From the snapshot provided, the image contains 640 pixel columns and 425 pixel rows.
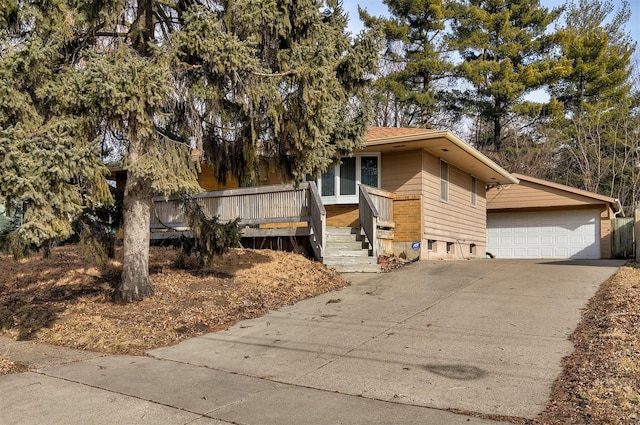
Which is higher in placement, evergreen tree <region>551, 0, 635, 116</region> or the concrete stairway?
evergreen tree <region>551, 0, 635, 116</region>

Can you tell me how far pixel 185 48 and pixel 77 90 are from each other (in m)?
1.64

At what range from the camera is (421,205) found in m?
15.0

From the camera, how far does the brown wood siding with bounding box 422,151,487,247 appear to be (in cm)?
1554

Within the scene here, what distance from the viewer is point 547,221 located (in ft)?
75.2

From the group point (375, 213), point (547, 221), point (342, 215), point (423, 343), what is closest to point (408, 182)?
point (342, 215)

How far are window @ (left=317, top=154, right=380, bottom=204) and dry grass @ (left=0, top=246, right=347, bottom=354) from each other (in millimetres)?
3719

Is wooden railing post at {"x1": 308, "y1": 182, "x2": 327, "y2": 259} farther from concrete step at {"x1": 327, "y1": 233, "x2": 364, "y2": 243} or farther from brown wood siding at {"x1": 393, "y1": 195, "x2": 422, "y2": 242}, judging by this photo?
brown wood siding at {"x1": 393, "y1": 195, "x2": 422, "y2": 242}

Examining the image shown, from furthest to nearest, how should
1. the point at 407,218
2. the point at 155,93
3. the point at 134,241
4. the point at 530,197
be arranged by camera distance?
the point at 530,197 < the point at 407,218 < the point at 134,241 < the point at 155,93

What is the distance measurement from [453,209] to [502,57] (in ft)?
54.0

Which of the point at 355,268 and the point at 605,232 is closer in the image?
the point at 355,268

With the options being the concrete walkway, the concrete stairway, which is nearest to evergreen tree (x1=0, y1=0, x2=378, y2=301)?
the concrete walkway

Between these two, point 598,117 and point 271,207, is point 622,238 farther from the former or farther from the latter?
point 271,207

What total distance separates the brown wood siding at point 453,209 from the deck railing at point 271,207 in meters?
3.97

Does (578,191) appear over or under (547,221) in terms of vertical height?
over
